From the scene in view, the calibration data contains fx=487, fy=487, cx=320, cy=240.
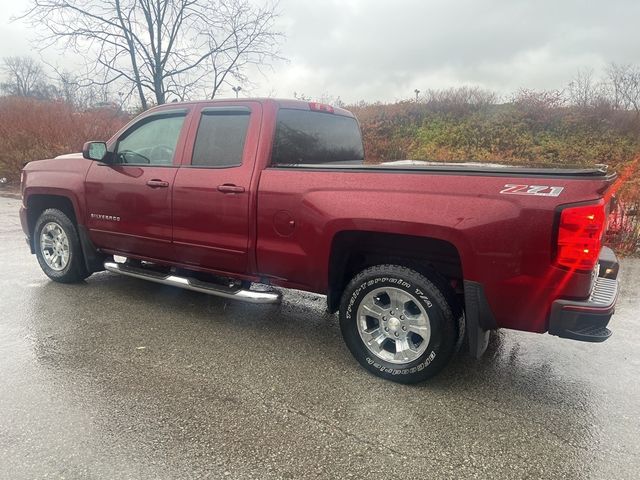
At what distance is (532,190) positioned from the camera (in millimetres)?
2689

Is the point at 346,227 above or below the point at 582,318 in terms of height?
above

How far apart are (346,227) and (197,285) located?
5.20ft

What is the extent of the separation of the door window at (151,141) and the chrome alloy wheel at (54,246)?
4.13 ft

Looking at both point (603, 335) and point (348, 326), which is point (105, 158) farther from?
point (603, 335)

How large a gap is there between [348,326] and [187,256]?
65.4 inches

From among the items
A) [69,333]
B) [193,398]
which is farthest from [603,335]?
[69,333]

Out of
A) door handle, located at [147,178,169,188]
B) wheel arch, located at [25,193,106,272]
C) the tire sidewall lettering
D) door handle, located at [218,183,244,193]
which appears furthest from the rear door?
wheel arch, located at [25,193,106,272]

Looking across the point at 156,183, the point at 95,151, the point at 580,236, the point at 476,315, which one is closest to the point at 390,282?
the point at 476,315

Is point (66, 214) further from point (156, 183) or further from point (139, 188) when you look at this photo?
point (156, 183)

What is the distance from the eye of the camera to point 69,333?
4.00 m

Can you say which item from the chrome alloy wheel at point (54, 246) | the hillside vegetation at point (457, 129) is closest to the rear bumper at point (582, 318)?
the chrome alloy wheel at point (54, 246)

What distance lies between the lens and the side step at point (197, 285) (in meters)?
3.77

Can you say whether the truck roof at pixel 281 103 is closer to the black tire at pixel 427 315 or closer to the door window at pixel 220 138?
the door window at pixel 220 138

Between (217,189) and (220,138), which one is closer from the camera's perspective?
(217,189)
